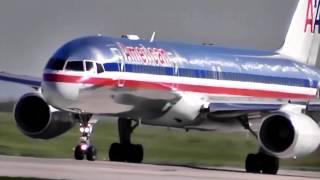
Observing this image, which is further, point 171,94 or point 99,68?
point 171,94

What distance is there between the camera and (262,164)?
1582 inches

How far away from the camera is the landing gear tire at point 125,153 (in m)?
42.6

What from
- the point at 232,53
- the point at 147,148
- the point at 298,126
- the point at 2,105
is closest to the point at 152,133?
the point at 147,148

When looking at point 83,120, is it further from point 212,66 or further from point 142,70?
point 212,66

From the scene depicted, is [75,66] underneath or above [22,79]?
above

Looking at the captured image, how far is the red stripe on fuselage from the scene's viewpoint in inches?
1490

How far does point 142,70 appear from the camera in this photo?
132 ft

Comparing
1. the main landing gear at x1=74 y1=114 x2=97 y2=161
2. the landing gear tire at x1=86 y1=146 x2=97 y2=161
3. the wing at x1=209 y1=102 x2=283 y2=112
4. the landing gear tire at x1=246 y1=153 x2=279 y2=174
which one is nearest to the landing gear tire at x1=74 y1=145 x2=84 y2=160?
the main landing gear at x1=74 y1=114 x2=97 y2=161

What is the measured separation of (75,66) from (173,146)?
484 inches

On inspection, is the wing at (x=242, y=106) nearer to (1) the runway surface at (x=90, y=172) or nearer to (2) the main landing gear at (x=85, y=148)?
(1) the runway surface at (x=90, y=172)

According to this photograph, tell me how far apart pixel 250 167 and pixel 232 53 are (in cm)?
693

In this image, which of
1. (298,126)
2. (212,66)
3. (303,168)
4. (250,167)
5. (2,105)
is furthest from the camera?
(2,105)

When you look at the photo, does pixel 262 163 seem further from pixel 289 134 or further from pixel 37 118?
pixel 37 118

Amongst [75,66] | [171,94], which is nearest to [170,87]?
[171,94]
